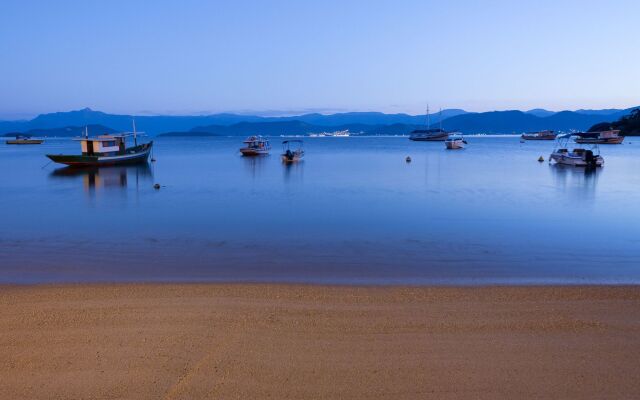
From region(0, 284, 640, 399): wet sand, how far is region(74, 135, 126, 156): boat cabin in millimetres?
36978

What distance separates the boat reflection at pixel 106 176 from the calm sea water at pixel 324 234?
1.15m

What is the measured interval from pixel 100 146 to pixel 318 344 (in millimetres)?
40426

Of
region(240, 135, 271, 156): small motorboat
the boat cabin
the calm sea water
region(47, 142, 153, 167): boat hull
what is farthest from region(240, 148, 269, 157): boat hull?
the calm sea water

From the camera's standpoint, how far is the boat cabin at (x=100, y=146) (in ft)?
133

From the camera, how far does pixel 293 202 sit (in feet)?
66.6

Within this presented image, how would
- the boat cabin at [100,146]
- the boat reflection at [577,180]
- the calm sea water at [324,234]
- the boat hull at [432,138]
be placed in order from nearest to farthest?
the calm sea water at [324,234], the boat reflection at [577,180], the boat cabin at [100,146], the boat hull at [432,138]

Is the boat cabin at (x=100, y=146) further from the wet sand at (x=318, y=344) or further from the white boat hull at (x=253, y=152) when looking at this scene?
the wet sand at (x=318, y=344)

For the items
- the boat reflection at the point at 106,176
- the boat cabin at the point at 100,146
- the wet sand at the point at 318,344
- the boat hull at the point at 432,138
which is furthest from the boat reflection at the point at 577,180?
the boat hull at the point at 432,138

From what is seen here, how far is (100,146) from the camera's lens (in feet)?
134

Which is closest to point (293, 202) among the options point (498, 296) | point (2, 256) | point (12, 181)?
point (2, 256)

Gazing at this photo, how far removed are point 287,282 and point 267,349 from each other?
3.30 m

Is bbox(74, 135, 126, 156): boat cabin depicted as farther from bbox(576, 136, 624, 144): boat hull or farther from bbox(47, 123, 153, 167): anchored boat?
bbox(576, 136, 624, 144): boat hull

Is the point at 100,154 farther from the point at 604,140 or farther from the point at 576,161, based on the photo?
the point at 604,140

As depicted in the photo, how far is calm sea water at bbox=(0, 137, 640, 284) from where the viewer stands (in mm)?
8758
